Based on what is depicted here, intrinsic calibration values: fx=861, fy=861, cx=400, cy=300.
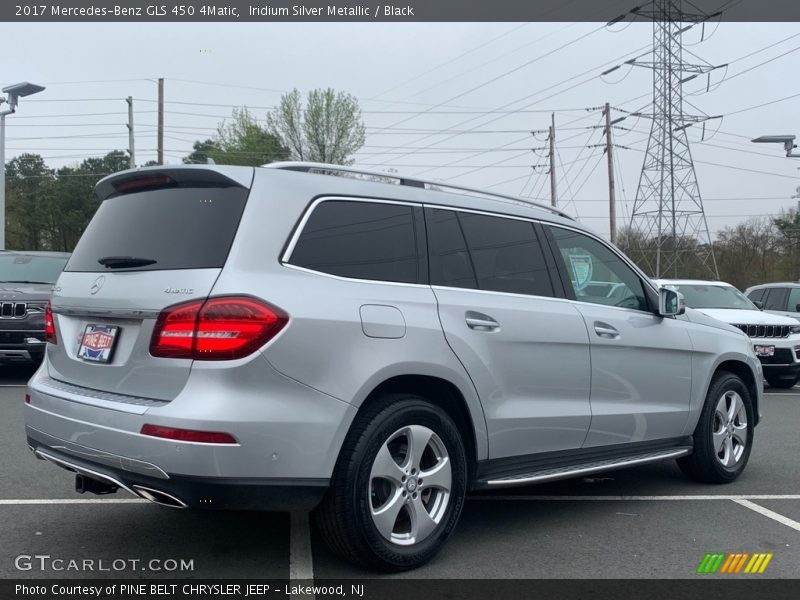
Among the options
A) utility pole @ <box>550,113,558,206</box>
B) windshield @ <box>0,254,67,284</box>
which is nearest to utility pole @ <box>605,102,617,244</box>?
utility pole @ <box>550,113,558,206</box>

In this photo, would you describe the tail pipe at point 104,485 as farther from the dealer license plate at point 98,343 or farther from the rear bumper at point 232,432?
the dealer license plate at point 98,343

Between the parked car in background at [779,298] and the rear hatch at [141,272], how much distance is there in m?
12.5

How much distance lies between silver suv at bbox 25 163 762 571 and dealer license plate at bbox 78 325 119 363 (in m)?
0.01

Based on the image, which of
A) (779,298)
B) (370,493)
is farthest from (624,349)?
(779,298)

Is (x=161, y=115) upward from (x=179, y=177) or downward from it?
upward

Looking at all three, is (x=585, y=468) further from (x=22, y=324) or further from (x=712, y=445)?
(x=22, y=324)

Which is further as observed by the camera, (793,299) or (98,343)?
(793,299)

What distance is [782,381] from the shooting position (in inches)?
513

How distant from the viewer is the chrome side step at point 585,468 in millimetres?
4523

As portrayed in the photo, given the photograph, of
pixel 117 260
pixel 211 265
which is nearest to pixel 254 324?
pixel 211 265

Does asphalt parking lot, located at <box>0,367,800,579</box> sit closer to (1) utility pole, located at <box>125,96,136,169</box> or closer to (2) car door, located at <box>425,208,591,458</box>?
(2) car door, located at <box>425,208,591,458</box>

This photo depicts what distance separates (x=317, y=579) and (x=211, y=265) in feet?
4.93

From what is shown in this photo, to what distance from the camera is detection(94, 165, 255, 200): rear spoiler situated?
391cm

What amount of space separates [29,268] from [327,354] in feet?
31.1
